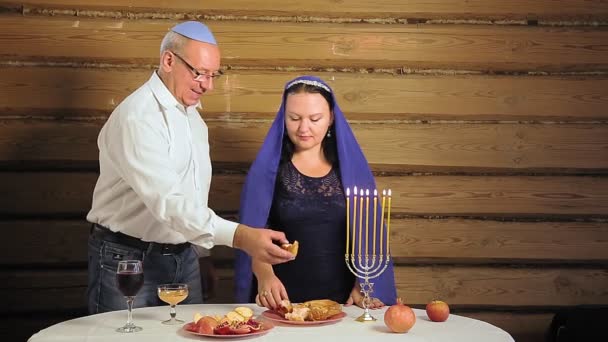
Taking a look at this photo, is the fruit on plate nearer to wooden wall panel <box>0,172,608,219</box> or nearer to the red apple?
the red apple

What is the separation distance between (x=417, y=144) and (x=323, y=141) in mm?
1151

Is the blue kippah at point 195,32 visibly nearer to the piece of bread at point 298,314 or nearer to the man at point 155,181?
the man at point 155,181

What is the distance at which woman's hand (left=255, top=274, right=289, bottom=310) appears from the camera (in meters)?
3.63

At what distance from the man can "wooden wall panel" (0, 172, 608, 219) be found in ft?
3.88

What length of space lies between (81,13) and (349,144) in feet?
6.42

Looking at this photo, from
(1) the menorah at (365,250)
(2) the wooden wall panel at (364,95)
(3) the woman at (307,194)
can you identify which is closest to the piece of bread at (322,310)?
(1) the menorah at (365,250)

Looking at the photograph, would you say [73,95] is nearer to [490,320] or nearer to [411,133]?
[411,133]

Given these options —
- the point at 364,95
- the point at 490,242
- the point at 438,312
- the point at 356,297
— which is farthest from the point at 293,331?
the point at 490,242

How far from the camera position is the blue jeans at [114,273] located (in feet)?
12.6

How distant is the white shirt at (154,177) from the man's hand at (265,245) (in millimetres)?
94

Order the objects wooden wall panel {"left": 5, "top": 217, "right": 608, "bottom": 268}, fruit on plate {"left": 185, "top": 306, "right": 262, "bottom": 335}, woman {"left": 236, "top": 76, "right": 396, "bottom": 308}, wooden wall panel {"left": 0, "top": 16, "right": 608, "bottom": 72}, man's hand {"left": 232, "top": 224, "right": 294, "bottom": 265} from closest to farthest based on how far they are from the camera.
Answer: fruit on plate {"left": 185, "top": 306, "right": 262, "bottom": 335}
man's hand {"left": 232, "top": 224, "right": 294, "bottom": 265}
woman {"left": 236, "top": 76, "right": 396, "bottom": 308}
wooden wall panel {"left": 0, "top": 16, "right": 608, "bottom": 72}
wooden wall panel {"left": 5, "top": 217, "right": 608, "bottom": 268}

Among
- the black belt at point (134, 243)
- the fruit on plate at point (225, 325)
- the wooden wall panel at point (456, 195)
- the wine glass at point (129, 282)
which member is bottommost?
the fruit on plate at point (225, 325)

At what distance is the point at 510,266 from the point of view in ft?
17.7

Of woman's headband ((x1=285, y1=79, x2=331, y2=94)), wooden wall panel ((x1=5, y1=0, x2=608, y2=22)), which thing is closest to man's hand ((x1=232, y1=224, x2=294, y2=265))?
woman's headband ((x1=285, y1=79, x2=331, y2=94))
